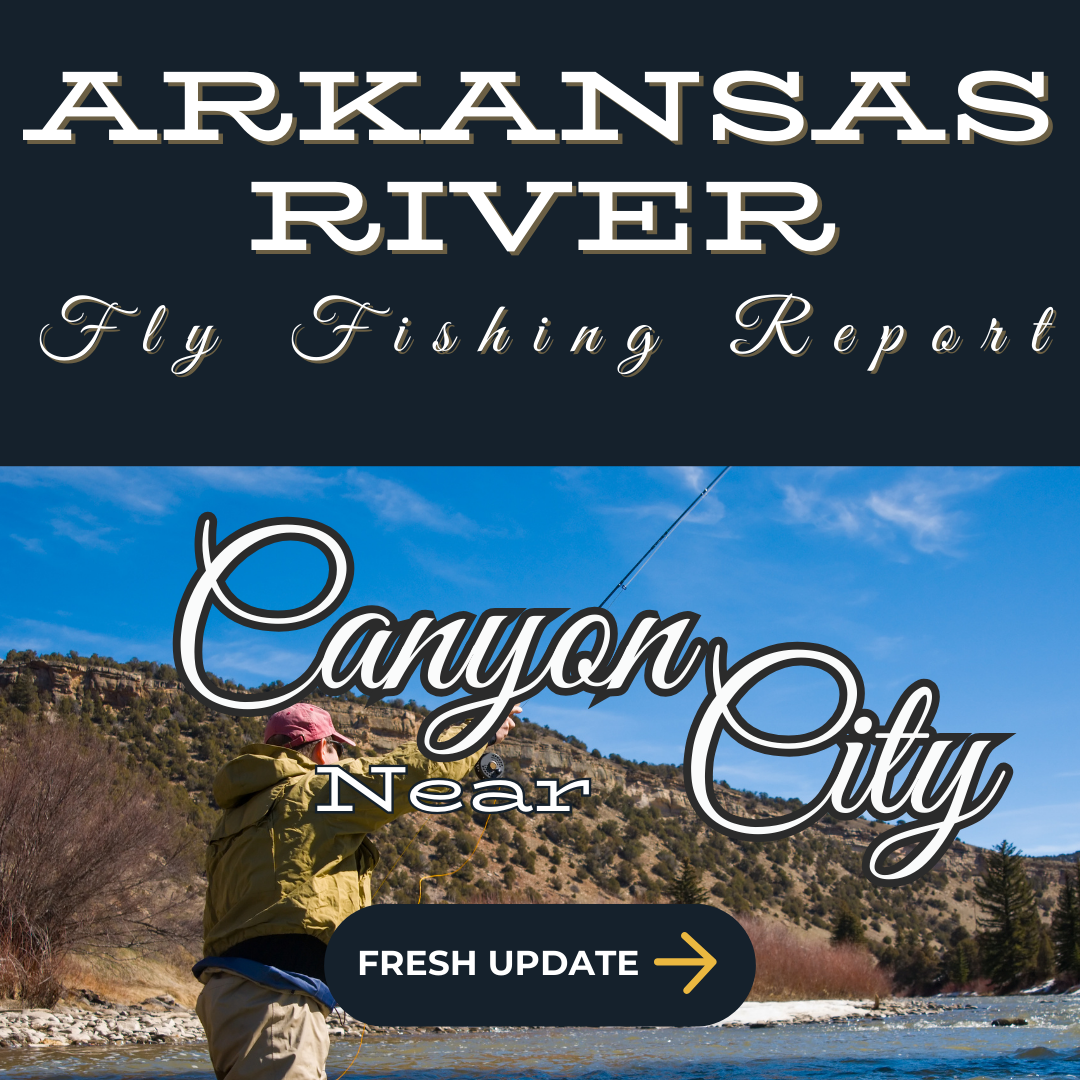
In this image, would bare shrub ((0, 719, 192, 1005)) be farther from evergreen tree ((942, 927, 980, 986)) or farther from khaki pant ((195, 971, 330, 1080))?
evergreen tree ((942, 927, 980, 986))

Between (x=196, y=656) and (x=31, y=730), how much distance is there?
26.2m

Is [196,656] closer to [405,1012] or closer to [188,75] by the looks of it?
[405,1012]

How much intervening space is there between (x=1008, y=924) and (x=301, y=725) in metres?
78.3

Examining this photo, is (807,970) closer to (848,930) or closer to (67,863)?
(848,930)

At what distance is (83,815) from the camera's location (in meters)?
26.9

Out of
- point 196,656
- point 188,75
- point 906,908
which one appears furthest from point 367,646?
point 906,908

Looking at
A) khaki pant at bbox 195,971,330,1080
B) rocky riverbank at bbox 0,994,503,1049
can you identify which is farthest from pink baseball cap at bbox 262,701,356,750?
rocky riverbank at bbox 0,994,503,1049

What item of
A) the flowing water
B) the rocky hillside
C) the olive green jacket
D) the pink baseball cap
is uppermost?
the rocky hillside

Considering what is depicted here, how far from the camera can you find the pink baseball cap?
339 cm

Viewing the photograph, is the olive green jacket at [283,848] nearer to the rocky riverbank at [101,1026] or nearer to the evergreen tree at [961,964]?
the rocky riverbank at [101,1026]

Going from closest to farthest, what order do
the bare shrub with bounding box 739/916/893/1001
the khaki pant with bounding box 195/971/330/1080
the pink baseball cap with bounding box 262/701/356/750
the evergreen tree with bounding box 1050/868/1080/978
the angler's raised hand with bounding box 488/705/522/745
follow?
1. the khaki pant with bounding box 195/971/330/1080
2. the pink baseball cap with bounding box 262/701/356/750
3. the angler's raised hand with bounding box 488/705/522/745
4. the bare shrub with bounding box 739/916/893/1001
5. the evergreen tree with bounding box 1050/868/1080/978

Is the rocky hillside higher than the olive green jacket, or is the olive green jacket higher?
the rocky hillside

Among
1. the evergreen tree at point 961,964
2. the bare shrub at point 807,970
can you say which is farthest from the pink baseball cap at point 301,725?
the evergreen tree at point 961,964

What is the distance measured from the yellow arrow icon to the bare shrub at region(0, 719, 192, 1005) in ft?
78.0
